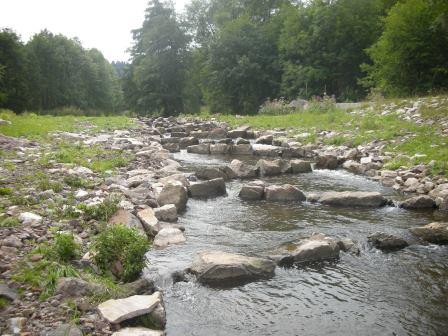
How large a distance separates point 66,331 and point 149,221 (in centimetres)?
413

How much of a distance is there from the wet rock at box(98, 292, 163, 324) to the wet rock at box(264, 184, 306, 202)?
6.57m

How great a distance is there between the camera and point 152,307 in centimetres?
512

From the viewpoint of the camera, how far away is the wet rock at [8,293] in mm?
4855

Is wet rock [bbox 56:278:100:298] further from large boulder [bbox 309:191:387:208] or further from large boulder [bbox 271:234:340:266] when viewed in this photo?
large boulder [bbox 309:191:387:208]

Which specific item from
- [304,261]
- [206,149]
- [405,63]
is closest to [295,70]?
[405,63]

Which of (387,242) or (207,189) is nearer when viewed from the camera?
(387,242)

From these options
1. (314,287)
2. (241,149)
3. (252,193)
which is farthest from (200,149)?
(314,287)

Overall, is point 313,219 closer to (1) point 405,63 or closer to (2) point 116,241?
(2) point 116,241

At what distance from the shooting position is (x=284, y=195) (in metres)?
11.4

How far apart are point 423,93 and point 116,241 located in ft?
73.9

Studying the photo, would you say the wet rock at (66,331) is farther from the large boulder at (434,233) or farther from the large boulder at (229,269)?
the large boulder at (434,233)

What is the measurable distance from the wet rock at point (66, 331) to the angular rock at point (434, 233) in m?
6.75

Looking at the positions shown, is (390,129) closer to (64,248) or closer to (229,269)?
(229,269)

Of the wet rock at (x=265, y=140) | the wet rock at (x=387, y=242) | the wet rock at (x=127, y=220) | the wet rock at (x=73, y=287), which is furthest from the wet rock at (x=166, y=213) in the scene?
the wet rock at (x=265, y=140)
